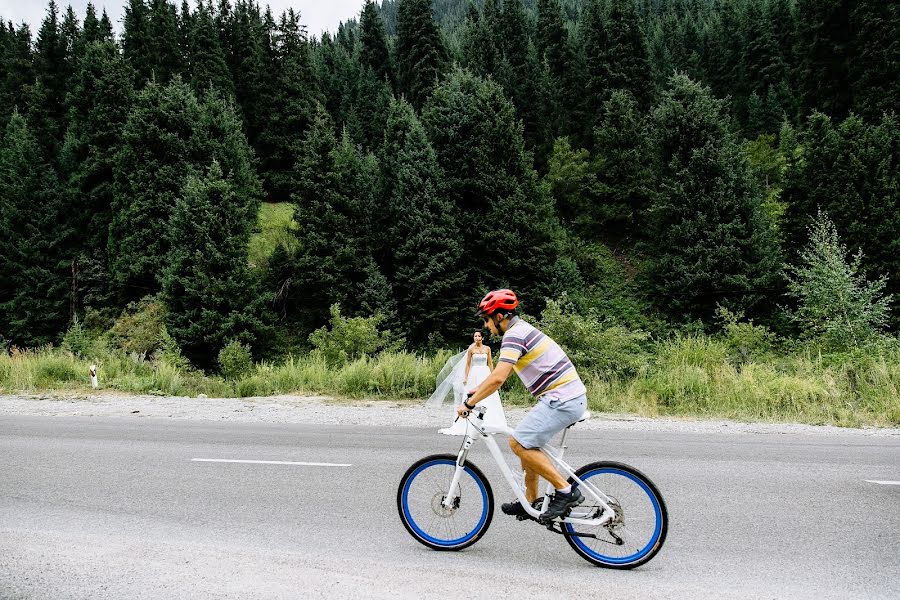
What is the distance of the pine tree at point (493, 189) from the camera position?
35.1 metres

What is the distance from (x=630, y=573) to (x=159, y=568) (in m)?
3.89

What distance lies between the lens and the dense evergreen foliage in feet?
104

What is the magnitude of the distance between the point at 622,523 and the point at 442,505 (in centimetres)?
157

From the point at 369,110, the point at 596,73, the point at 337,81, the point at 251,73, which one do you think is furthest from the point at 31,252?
the point at 596,73

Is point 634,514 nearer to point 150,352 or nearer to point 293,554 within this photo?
point 293,554

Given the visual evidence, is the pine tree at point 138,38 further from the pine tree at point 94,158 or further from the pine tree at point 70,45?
the pine tree at point 94,158

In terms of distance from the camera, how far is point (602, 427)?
36.1 ft

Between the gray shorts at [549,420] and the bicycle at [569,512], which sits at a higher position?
the gray shorts at [549,420]

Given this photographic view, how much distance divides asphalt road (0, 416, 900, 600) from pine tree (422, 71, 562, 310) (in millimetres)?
25633

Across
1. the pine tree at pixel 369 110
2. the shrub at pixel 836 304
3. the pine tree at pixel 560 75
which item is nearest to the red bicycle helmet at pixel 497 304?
the shrub at pixel 836 304

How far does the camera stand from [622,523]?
4.98 metres

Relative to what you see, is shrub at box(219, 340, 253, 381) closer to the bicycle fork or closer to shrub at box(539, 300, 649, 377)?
shrub at box(539, 300, 649, 377)

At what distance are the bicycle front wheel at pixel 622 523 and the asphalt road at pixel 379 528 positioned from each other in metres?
0.13

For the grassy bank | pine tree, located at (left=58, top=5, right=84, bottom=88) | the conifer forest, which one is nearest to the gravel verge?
the grassy bank
